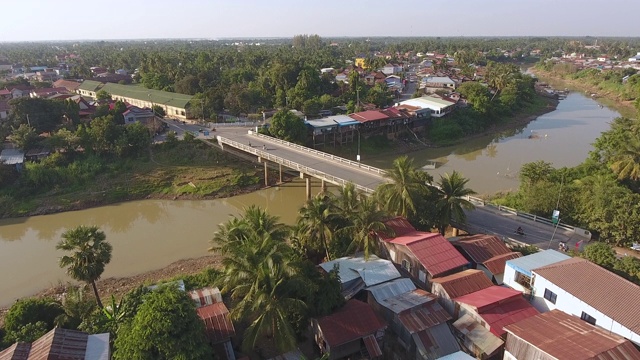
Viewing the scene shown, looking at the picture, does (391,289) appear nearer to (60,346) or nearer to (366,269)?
(366,269)

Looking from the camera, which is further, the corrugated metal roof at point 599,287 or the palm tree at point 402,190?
the palm tree at point 402,190

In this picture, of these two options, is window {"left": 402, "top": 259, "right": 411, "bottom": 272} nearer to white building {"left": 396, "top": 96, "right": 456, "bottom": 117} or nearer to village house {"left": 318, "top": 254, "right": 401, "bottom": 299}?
village house {"left": 318, "top": 254, "right": 401, "bottom": 299}

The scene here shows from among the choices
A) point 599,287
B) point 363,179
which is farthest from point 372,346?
point 363,179

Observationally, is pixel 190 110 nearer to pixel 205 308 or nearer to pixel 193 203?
pixel 193 203

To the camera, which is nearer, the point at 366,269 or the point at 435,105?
the point at 366,269

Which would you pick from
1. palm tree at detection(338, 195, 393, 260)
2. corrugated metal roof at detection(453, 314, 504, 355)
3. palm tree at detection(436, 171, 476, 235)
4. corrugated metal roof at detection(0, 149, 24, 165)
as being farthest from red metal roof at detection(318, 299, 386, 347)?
corrugated metal roof at detection(0, 149, 24, 165)

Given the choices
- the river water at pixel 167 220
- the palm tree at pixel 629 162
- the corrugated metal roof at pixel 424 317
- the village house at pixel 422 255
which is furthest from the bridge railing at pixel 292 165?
the palm tree at pixel 629 162

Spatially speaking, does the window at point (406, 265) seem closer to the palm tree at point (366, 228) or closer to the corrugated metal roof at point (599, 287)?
the palm tree at point (366, 228)
